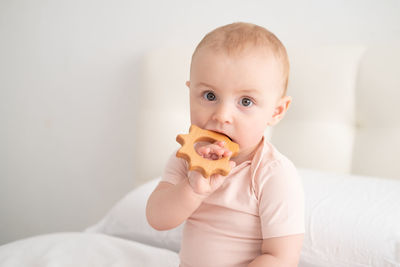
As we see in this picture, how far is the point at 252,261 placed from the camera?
0.76m

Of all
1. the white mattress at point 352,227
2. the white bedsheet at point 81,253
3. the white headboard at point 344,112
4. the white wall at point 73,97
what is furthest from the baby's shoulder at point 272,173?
the white wall at point 73,97

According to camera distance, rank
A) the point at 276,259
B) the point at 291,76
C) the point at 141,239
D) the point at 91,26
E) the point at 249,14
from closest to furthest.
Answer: the point at 276,259 → the point at 141,239 → the point at 291,76 → the point at 249,14 → the point at 91,26

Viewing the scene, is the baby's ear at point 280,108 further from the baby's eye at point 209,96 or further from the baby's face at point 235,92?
the baby's eye at point 209,96

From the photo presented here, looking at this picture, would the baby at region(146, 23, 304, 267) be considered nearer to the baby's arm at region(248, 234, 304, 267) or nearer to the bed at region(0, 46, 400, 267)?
the baby's arm at region(248, 234, 304, 267)

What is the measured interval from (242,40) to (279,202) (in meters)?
0.31

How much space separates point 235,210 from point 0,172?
1.80m

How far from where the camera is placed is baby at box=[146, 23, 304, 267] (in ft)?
2.34

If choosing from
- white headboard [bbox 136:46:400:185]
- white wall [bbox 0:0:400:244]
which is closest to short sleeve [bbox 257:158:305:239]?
white headboard [bbox 136:46:400:185]

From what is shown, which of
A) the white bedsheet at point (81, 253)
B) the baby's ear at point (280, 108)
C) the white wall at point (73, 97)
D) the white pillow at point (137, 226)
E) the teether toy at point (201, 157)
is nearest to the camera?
the teether toy at point (201, 157)

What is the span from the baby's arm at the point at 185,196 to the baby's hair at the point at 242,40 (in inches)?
7.0

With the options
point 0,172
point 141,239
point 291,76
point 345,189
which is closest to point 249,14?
point 291,76

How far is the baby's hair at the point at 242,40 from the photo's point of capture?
0.71 metres

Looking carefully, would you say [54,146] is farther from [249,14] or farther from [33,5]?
[249,14]

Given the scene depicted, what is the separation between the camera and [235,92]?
71 centimetres
